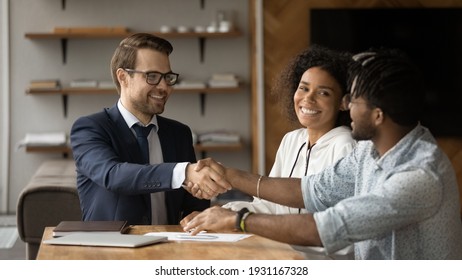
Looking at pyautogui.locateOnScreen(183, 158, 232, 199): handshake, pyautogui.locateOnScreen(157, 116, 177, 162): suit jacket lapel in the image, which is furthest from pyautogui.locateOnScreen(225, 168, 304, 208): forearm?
pyautogui.locateOnScreen(157, 116, 177, 162): suit jacket lapel

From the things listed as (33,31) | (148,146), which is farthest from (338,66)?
(33,31)

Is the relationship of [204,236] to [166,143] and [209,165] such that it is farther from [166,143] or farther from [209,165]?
[166,143]

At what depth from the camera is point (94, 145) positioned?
2.93 m

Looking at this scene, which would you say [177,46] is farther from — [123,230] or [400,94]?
[400,94]

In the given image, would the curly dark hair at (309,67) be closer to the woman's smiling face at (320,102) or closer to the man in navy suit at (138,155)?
the woman's smiling face at (320,102)

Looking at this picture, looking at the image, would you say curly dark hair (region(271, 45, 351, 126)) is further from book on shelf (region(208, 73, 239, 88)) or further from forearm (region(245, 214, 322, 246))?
book on shelf (region(208, 73, 239, 88))

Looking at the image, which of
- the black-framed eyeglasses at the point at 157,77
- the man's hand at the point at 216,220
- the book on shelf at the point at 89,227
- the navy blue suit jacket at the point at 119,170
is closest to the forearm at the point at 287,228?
the man's hand at the point at 216,220

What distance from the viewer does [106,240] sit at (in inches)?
91.5

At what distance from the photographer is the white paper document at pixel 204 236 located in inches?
95.6

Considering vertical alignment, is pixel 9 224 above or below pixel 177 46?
below

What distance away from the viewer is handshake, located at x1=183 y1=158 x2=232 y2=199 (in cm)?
287

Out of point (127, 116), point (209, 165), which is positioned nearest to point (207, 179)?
point (209, 165)

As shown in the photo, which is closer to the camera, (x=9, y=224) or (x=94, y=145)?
(x=94, y=145)

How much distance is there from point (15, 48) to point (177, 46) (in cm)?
116
